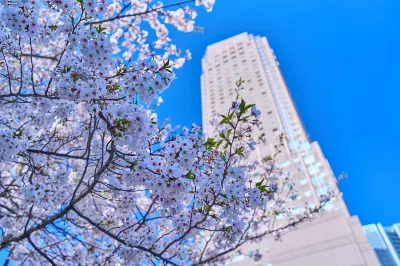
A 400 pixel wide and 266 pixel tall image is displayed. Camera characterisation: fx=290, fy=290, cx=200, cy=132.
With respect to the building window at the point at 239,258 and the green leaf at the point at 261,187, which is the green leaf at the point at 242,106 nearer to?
the green leaf at the point at 261,187

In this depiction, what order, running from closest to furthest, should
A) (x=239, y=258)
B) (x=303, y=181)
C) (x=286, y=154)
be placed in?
(x=239, y=258)
(x=303, y=181)
(x=286, y=154)

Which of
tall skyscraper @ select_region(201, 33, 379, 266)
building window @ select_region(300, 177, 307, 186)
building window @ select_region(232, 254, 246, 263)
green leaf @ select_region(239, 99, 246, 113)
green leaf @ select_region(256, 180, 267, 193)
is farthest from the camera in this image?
building window @ select_region(300, 177, 307, 186)

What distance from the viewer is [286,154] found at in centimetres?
4172

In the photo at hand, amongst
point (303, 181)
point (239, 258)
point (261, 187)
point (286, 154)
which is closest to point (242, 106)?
point (261, 187)

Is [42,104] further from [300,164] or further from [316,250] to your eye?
[300,164]

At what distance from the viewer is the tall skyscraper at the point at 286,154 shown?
2867 cm

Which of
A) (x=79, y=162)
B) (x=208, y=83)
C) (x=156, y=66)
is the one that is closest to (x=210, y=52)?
(x=208, y=83)

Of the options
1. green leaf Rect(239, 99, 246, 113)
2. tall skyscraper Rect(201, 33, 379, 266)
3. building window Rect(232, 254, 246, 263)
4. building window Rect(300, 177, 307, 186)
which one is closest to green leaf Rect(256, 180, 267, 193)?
green leaf Rect(239, 99, 246, 113)

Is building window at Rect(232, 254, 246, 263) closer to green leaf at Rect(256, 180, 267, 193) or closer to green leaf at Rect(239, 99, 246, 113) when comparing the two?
green leaf at Rect(256, 180, 267, 193)

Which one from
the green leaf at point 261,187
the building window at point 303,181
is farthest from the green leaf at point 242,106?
the building window at point 303,181

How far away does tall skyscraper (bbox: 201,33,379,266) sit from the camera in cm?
2867

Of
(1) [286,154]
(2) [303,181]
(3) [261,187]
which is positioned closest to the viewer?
(3) [261,187]

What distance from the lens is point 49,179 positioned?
214 inches

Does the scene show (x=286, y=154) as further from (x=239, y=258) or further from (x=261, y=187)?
(x=261, y=187)
